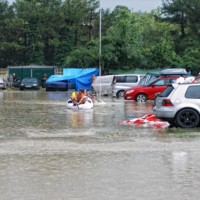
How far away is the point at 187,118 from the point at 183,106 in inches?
15.9

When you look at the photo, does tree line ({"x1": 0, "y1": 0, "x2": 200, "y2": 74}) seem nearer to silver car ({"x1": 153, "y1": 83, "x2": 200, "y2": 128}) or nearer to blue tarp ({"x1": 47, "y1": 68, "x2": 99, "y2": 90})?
blue tarp ({"x1": 47, "y1": 68, "x2": 99, "y2": 90})

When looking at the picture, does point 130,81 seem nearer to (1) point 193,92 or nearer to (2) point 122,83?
(2) point 122,83

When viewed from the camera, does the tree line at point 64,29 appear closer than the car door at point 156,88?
No

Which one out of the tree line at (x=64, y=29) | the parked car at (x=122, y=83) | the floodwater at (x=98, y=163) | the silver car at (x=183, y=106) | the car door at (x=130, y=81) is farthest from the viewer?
the tree line at (x=64, y=29)

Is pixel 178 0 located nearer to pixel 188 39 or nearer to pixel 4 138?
pixel 188 39

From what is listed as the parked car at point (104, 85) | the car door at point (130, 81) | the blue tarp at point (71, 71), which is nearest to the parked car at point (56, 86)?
the blue tarp at point (71, 71)

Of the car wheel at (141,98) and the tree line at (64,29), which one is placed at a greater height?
the tree line at (64,29)

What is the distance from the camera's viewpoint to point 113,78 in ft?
110

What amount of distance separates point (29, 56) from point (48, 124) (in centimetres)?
5744

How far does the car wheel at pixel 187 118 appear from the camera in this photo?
13500 mm

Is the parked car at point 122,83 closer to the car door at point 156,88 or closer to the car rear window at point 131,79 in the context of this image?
the car rear window at point 131,79

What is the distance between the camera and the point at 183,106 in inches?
531

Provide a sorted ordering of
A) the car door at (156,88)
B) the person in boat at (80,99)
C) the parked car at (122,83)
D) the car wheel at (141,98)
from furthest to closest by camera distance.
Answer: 1. the parked car at (122,83)
2. the car wheel at (141,98)
3. the car door at (156,88)
4. the person in boat at (80,99)

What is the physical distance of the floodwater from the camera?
596cm
